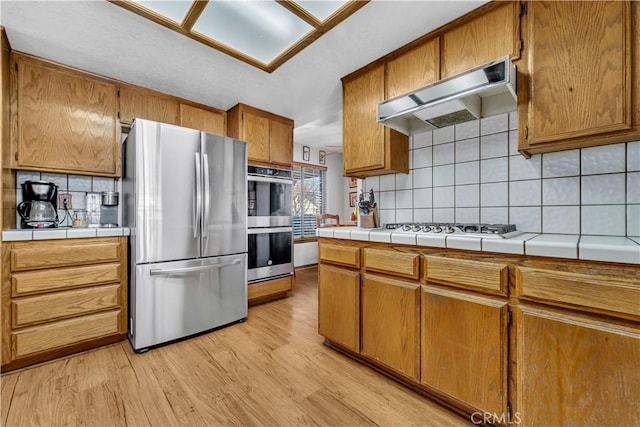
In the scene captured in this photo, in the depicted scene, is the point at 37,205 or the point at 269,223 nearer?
the point at 37,205

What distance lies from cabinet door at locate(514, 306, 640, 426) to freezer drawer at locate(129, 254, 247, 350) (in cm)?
214

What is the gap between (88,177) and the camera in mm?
2408

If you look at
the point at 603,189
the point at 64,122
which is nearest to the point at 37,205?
the point at 64,122

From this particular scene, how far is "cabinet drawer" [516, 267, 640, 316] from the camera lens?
2.93 feet

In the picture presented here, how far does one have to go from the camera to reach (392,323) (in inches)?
61.5

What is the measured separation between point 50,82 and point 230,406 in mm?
2756

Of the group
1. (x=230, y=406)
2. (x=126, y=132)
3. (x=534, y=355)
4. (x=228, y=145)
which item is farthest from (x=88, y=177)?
(x=534, y=355)

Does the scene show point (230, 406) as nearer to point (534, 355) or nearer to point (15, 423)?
point (15, 423)

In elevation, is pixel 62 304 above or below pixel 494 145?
below

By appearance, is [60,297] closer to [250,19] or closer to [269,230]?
[269,230]

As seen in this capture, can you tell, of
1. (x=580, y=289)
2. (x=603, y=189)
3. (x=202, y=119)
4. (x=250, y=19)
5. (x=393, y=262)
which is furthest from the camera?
(x=202, y=119)

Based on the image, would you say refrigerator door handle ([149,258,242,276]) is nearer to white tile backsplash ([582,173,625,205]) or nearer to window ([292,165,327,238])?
white tile backsplash ([582,173,625,205])

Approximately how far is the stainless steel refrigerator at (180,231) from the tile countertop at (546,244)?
1.49 meters

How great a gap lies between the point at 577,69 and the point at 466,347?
1424 millimetres
